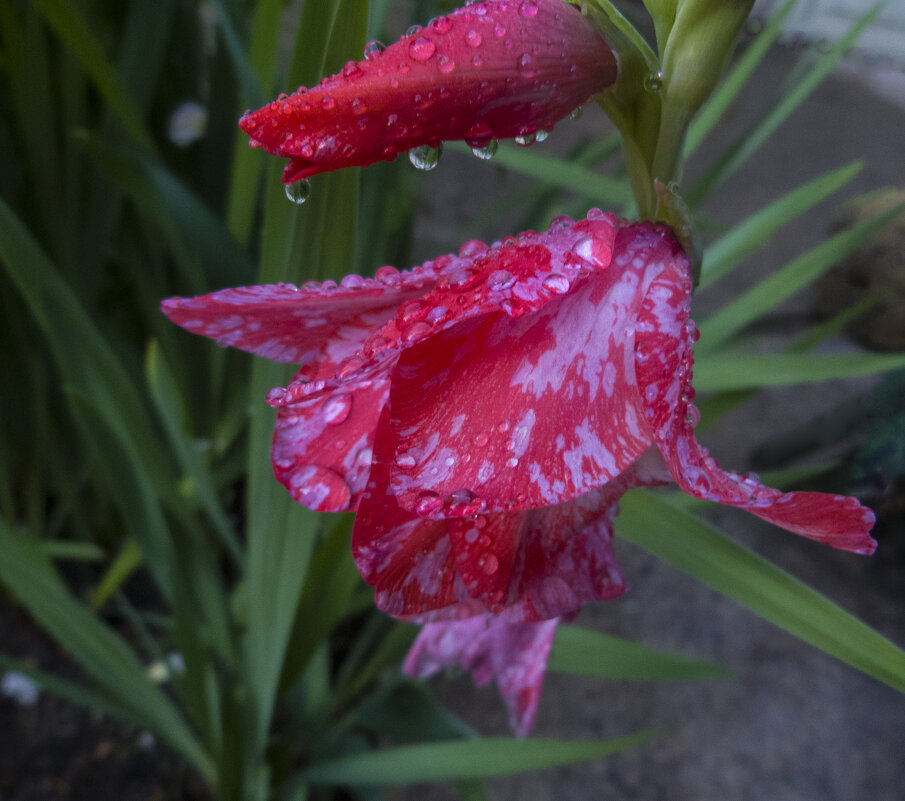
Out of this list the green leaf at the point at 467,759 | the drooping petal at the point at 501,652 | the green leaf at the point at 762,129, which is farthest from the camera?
the green leaf at the point at 762,129

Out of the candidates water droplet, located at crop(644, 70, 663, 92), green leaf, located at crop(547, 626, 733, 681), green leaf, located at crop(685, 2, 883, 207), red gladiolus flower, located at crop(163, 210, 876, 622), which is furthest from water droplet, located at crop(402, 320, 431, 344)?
green leaf, located at crop(685, 2, 883, 207)

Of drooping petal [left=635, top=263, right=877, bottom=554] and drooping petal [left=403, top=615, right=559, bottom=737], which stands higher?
drooping petal [left=635, top=263, right=877, bottom=554]

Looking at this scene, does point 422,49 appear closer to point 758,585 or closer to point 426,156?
point 426,156

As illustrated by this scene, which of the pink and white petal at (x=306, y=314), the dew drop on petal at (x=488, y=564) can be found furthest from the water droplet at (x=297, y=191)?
the dew drop on petal at (x=488, y=564)

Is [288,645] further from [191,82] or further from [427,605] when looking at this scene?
[191,82]

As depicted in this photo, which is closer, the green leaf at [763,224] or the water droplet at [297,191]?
the water droplet at [297,191]

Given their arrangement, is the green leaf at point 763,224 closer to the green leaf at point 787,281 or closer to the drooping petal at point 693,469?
the green leaf at point 787,281

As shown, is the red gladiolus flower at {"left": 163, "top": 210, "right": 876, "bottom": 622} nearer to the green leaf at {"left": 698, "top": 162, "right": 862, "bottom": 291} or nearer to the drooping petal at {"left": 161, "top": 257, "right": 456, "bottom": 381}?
the drooping petal at {"left": 161, "top": 257, "right": 456, "bottom": 381}

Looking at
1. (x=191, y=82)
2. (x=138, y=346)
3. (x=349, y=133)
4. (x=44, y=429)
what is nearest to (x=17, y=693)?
(x=44, y=429)
